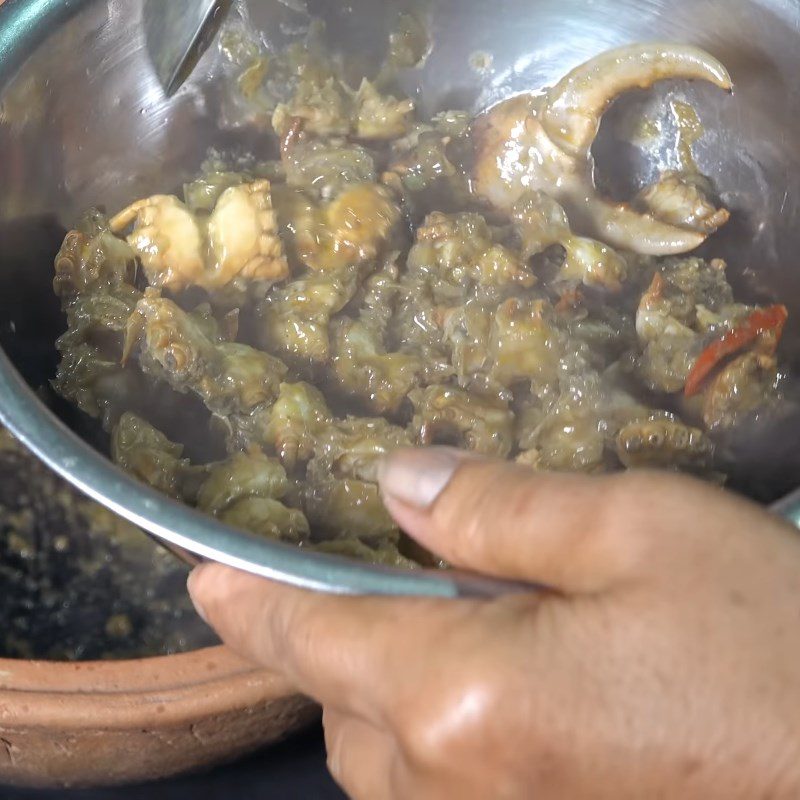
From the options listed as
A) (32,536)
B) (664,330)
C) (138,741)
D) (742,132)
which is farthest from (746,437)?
(32,536)

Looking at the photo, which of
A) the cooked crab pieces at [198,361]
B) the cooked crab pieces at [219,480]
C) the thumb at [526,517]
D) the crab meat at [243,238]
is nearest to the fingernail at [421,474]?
the thumb at [526,517]

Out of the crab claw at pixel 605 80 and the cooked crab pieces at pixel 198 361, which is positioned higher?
the crab claw at pixel 605 80

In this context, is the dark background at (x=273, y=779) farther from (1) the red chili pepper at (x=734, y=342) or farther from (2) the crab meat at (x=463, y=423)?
(1) the red chili pepper at (x=734, y=342)

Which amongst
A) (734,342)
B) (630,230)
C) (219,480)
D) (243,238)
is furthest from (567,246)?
(219,480)

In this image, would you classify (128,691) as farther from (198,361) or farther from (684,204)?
(684,204)

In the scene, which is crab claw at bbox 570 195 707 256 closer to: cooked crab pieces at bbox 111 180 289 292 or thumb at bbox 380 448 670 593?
cooked crab pieces at bbox 111 180 289 292

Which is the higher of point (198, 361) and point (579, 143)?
point (579, 143)

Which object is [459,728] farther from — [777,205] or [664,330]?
[777,205]
